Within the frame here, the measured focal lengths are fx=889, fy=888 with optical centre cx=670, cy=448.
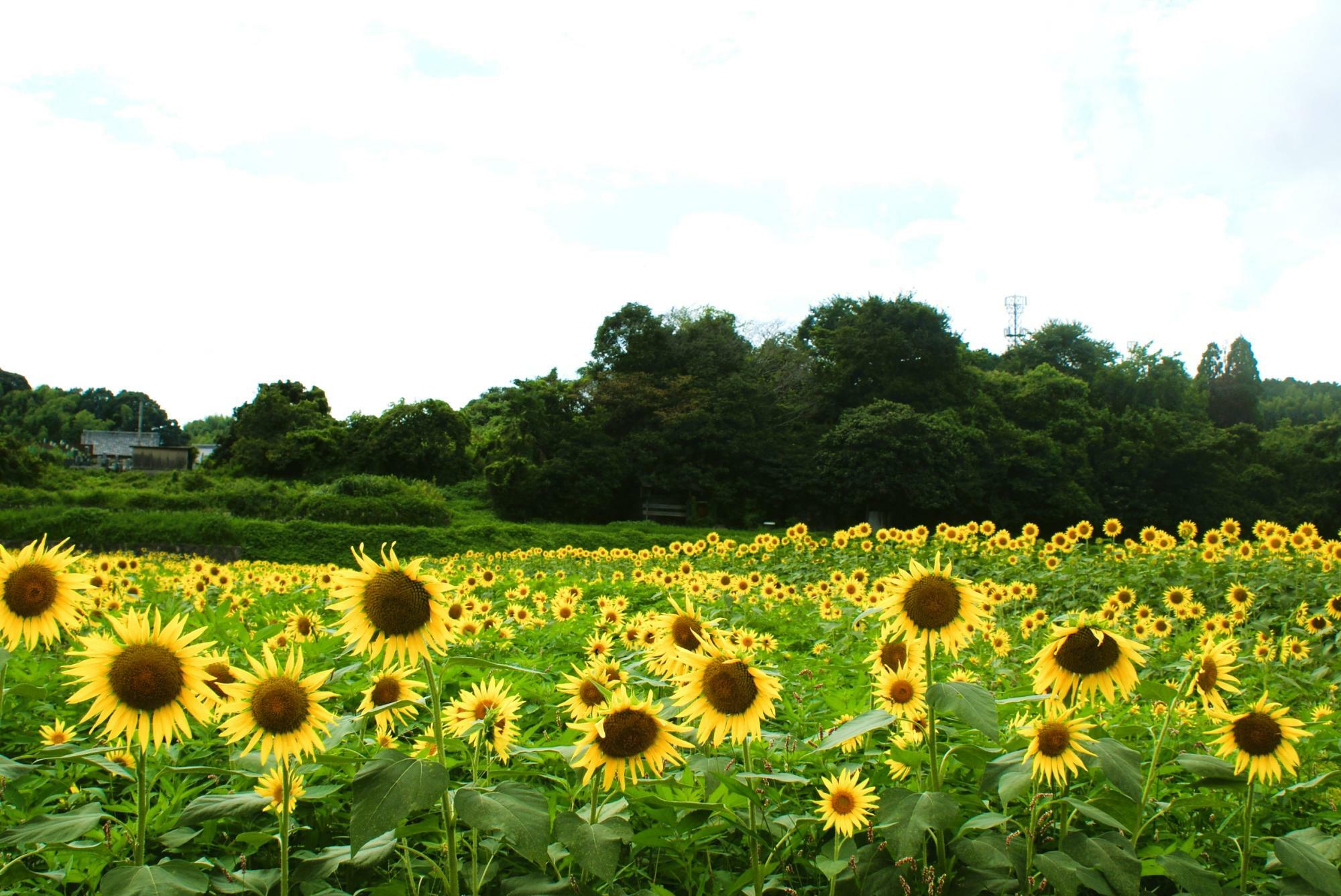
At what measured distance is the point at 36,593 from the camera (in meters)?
1.97

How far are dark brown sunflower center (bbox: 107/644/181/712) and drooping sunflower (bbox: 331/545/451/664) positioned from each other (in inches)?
12.4

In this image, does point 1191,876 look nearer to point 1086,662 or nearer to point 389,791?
point 1086,662

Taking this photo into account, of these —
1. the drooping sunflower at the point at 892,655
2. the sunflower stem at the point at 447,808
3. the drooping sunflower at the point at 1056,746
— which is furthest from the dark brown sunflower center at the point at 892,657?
the sunflower stem at the point at 447,808

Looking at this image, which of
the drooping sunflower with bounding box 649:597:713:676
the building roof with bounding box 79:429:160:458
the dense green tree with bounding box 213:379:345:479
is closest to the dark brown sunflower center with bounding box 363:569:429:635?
the drooping sunflower with bounding box 649:597:713:676

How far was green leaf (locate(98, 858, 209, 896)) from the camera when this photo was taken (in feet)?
4.90

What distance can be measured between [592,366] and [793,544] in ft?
78.6

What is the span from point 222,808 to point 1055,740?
5.60 ft

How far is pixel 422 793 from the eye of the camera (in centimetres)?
145

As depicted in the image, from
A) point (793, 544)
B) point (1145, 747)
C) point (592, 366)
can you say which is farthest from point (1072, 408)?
point (1145, 747)

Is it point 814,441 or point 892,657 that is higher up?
point 814,441

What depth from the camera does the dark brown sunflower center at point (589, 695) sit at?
6.61 ft

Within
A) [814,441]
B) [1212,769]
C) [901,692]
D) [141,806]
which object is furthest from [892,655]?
[814,441]

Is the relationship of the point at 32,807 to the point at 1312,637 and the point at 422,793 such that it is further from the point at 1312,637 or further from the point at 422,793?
the point at 1312,637

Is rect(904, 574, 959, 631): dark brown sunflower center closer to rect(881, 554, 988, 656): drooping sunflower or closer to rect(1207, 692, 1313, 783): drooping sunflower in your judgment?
→ rect(881, 554, 988, 656): drooping sunflower
